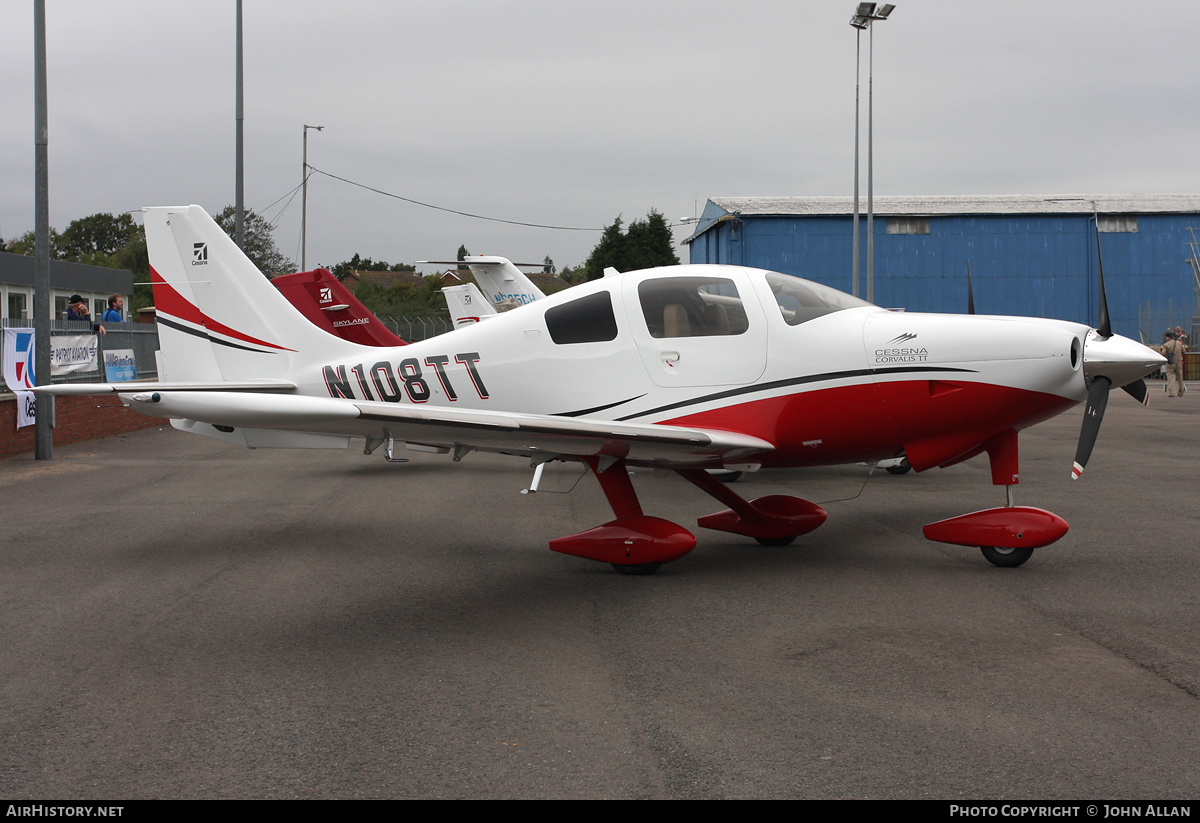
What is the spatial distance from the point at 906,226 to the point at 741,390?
39933 millimetres

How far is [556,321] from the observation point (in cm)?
733

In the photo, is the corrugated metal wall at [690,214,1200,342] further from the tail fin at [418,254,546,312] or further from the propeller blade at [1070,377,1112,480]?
the propeller blade at [1070,377,1112,480]

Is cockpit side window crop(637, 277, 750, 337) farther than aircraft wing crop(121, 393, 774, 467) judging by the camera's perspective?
Yes

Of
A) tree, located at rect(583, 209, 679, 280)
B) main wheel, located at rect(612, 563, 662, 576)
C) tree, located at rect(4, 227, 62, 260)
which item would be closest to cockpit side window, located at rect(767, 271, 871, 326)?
main wheel, located at rect(612, 563, 662, 576)

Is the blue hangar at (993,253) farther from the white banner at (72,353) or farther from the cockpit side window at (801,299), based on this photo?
the cockpit side window at (801,299)

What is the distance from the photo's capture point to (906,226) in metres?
43.6

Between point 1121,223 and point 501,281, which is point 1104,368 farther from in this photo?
point 1121,223

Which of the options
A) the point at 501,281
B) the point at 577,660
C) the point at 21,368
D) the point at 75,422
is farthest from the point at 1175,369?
the point at 21,368

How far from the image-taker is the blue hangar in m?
42.9

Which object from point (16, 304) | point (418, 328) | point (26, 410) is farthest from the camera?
point (418, 328)

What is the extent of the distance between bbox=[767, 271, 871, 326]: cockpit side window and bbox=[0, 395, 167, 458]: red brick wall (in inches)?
359

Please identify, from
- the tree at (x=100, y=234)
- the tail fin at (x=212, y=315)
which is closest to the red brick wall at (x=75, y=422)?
the tail fin at (x=212, y=315)
